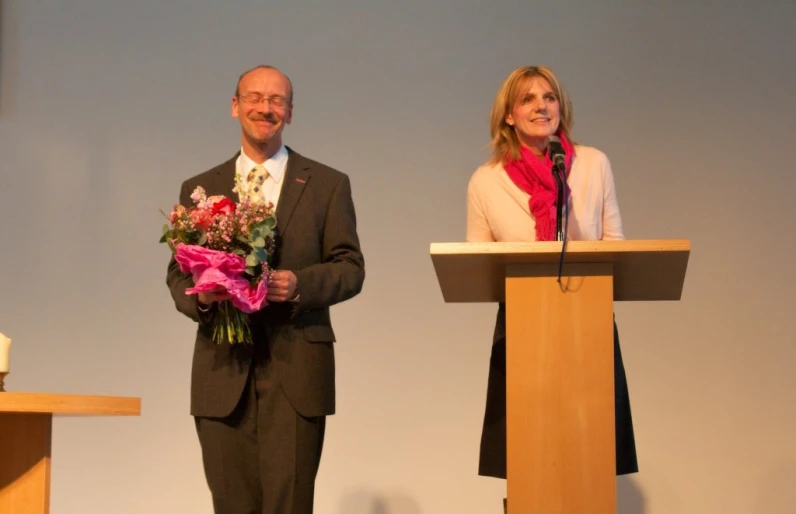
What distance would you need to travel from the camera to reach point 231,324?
9.05ft

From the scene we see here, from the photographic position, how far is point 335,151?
473cm

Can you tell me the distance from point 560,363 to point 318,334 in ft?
2.29

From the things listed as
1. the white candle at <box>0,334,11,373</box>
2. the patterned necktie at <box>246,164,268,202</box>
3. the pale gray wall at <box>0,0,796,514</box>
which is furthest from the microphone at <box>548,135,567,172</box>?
the pale gray wall at <box>0,0,796,514</box>

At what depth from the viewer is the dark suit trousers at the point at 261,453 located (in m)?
2.82

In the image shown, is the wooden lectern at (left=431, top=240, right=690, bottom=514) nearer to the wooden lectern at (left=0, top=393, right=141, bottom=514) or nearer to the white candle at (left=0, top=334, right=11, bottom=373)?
the wooden lectern at (left=0, top=393, right=141, bottom=514)

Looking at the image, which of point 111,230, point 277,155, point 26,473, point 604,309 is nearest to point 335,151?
point 111,230

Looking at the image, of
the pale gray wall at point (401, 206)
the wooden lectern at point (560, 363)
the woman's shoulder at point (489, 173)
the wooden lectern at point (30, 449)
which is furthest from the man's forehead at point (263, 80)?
the pale gray wall at point (401, 206)

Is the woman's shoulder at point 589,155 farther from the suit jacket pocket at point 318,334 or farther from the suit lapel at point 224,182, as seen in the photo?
the suit lapel at point 224,182

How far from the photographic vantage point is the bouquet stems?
276 cm

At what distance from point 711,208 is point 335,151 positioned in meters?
1.64

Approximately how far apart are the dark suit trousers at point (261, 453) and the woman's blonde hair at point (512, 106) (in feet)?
3.05

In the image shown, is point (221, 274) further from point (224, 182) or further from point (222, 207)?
point (224, 182)

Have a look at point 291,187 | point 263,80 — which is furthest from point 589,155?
point 263,80

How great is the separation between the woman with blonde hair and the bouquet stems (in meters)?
0.73
